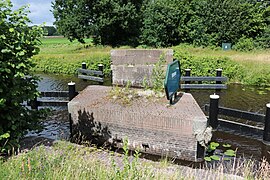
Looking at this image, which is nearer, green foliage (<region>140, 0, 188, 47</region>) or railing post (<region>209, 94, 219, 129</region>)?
railing post (<region>209, 94, 219, 129</region>)

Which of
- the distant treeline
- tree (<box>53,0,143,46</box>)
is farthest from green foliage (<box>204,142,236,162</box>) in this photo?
tree (<box>53,0,143,46</box>)

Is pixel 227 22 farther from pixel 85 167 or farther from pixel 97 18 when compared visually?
pixel 85 167

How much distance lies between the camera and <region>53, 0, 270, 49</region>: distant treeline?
90.9ft

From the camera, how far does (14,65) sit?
4.89 meters

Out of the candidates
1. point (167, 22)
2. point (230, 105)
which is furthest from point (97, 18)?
point (230, 105)

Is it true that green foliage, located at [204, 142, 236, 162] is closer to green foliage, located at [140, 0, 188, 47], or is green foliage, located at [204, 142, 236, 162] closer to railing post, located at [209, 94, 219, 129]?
railing post, located at [209, 94, 219, 129]

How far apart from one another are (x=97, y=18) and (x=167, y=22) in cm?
742

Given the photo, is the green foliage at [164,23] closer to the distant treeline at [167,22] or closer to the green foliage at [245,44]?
the distant treeline at [167,22]

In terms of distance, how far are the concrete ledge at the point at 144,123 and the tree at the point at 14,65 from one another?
2262 mm

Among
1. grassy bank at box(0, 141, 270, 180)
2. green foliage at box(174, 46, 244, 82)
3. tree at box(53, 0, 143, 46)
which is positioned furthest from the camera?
Answer: tree at box(53, 0, 143, 46)

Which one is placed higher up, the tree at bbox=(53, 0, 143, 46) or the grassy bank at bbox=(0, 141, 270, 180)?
the tree at bbox=(53, 0, 143, 46)

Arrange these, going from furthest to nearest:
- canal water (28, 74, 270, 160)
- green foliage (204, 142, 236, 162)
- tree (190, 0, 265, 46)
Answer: tree (190, 0, 265, 46) → canal water (28, 74, 270, 160) → green foliage (204, 142, 236, 162)

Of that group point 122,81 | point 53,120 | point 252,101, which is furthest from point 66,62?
point 252,101

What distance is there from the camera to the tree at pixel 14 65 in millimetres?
4876
